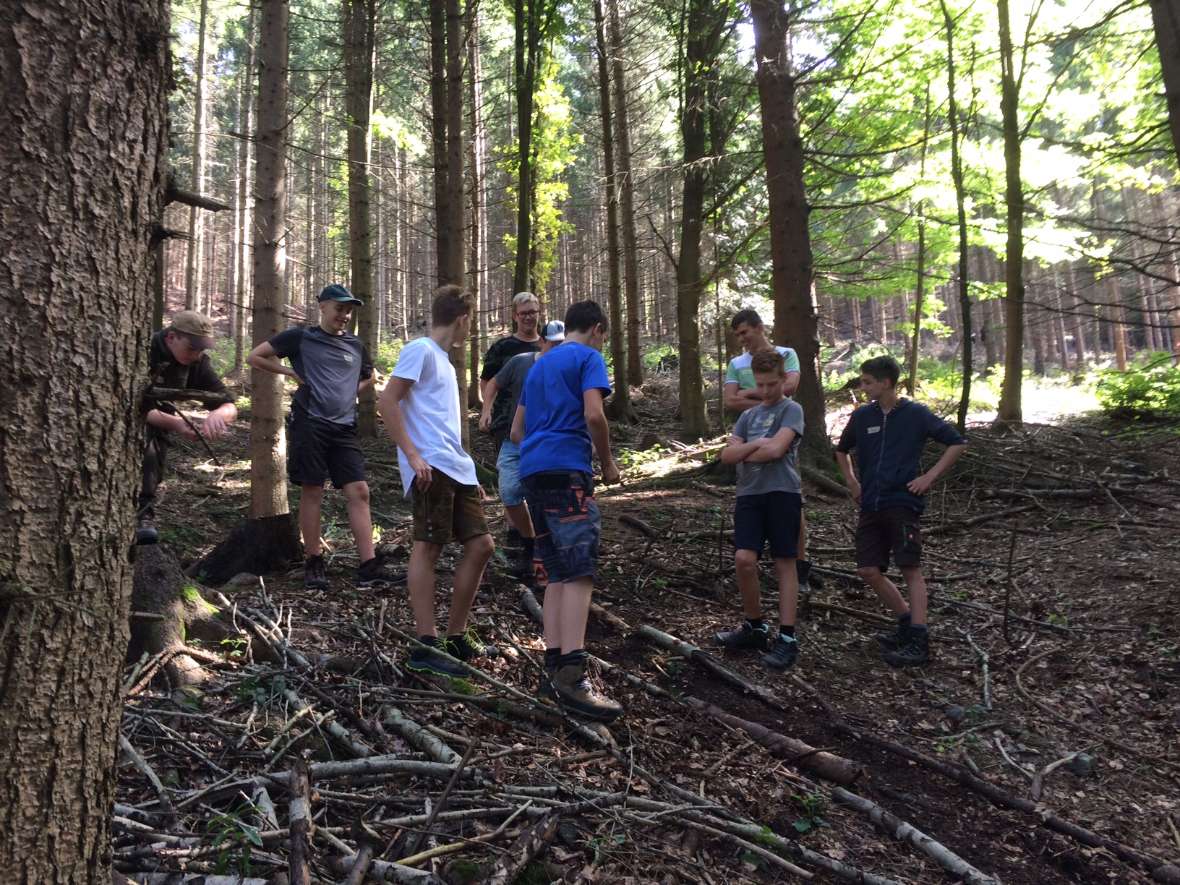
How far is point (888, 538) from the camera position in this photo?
16.9 ft

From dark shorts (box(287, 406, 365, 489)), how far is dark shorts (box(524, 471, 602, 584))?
6.38 feet

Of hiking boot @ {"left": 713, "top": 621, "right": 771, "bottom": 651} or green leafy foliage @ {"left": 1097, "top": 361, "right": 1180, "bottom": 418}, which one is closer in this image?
hiking boot @ {"left": 713, "top": 621, "right": 771, "bottom": 651}

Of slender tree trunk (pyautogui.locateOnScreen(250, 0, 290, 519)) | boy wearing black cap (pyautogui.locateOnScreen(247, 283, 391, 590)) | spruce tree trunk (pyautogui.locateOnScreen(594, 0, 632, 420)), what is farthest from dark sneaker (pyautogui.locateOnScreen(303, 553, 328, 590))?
spruce tree trunk (pyautogui.locateOnScreen(594, 0, 632, 420))

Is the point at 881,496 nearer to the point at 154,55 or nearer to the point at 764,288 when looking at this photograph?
the point at 154,55

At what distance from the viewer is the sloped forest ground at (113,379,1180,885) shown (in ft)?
8.50

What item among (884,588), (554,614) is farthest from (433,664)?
(884,588)

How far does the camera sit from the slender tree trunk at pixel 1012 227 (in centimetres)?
1247

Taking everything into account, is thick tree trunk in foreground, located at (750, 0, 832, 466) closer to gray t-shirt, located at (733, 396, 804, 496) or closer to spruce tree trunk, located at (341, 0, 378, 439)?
gray t-shirt, located at (733, 396, 804, 496)

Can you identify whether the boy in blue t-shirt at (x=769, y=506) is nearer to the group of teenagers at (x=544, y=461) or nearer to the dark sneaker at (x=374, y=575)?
the group of teenagers at (x=544, y=461)

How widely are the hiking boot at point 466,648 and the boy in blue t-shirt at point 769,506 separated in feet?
5.02

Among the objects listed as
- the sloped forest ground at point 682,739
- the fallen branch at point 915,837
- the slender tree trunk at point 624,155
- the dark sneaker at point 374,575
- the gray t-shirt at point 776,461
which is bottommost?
the fallen branch at point 915,837

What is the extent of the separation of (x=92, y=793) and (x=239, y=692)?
1.83m

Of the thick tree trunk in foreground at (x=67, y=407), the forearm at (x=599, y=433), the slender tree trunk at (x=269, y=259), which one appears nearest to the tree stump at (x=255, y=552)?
the slender tree trunk at (x=269, y=259)

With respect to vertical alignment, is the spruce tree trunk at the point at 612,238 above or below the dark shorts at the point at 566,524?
above
